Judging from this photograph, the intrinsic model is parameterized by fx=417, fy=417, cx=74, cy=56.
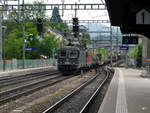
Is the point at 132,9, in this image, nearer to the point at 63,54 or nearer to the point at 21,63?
the point at 63,54

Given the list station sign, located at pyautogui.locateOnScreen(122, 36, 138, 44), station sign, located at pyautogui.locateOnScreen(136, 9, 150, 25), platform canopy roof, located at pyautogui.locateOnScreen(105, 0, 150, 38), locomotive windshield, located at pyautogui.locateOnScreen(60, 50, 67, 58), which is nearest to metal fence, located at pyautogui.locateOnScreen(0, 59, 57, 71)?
locomotive windshield, located at pyautogui.locateOnScreen(60, 50, 67, 58)

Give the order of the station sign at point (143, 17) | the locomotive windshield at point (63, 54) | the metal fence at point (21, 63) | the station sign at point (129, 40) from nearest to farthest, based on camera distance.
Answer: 1. the station sign at point (143, 17)
2. the station sign at point (129, 40)
3. the locomotive windshield at point (63, 54)
4. the metal fence at point (21, 63)

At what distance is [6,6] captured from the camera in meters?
44.2

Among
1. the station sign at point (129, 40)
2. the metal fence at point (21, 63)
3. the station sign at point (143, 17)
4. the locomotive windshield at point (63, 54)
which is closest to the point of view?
the station sign at point (143, 17)

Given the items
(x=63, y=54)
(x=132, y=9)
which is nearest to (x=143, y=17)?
(x=132, y=9)

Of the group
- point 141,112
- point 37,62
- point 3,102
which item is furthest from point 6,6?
point 141,112

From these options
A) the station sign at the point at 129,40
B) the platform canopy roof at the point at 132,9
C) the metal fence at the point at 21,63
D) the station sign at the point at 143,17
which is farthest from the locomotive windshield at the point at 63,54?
the station sign at the point at 143,17

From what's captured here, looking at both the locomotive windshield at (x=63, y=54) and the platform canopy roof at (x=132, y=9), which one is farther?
the locomotive windshield at (x=63, y=54)

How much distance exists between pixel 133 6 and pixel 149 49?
176 feet

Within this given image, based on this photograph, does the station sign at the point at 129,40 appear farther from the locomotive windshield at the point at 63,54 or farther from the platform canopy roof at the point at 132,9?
the platform canopy roof at the point at 132,9

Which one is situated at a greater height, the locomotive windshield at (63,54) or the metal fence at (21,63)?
the locomotive windshield at (63,54)

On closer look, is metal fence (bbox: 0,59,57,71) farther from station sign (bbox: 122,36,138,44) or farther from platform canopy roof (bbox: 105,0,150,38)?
platform canopy roof (bbox: 105,0,150,38)

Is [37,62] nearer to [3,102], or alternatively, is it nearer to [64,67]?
[64,67]

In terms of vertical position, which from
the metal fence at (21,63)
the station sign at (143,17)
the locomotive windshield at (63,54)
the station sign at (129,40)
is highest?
the station sign at (143,17)
